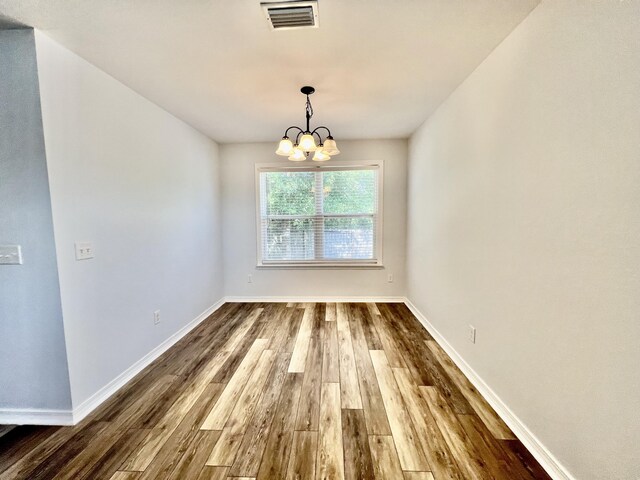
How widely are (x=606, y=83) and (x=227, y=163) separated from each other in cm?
396

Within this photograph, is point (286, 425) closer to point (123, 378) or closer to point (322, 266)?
point (123, 378)

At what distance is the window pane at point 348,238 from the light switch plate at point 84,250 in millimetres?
2793

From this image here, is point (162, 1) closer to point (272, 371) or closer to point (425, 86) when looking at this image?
point (425, 86)

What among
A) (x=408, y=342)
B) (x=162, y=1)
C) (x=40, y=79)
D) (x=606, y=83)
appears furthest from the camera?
(x=408, y=342)

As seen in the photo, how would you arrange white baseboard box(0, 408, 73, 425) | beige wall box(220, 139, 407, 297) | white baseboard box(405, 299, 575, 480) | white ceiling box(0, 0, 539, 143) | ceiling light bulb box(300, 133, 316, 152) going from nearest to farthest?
white baseboard box(405, 299, 575, 480) < white ceiling box(0, 0, 539, 143) < white baseboard box(0, 408, 73, 425) < ceiling light bulb box(300, 133, 316, 152) < beige wall box(220, 139, 407, 297)

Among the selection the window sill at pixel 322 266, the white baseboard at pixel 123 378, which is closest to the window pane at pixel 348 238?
the window sill at pixel 322 266

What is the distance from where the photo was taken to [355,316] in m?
3.46

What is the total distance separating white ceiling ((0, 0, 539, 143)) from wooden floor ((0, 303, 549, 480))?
7.98ft

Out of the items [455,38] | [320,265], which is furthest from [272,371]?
[455,38]

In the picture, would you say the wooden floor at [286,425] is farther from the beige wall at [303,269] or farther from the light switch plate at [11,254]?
the beige wall at [303,269]

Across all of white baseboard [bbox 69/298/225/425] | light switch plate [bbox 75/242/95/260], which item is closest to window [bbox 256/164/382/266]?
white baseboard [bbox 69/298/225/425]

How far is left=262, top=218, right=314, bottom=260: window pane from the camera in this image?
4062mm

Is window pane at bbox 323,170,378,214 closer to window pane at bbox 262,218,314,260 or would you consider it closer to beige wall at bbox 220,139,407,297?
beige wall at bbox 220,139,407,297

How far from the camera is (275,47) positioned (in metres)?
1.73
